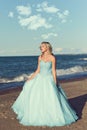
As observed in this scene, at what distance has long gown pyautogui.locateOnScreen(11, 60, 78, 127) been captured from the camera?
9344 mm

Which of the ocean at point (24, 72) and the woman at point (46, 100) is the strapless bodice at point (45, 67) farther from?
the ocean at point (24, 72)

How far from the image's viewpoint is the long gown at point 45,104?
9344 millimetres

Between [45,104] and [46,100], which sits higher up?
[46,100]

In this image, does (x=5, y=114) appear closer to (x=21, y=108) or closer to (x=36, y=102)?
(x=21, y=108)

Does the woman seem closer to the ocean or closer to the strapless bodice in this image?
the strapless bodice

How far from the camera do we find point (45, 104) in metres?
9.47

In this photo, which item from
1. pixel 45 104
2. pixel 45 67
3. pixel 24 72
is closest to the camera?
pixel 45 104

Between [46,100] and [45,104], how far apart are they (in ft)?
0.38

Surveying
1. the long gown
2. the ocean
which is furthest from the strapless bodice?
the ocean

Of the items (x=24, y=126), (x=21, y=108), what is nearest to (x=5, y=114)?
(x=21, y=108)

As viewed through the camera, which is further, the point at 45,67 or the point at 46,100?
the point at 45,67

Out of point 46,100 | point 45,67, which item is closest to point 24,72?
point 45,67

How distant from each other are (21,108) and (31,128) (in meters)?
1.25

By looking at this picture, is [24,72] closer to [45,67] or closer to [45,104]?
[45,67]
